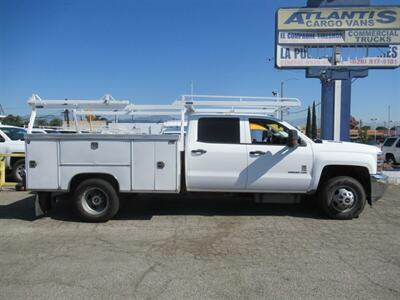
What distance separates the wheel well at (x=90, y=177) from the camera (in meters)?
7.42

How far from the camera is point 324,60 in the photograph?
50.0 feet

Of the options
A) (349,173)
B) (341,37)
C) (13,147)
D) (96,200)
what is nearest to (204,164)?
(96,200)

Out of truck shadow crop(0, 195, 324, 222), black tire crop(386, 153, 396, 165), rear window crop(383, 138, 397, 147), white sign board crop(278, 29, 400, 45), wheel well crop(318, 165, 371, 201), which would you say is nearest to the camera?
wheel well crop(318, 165, 371, 201)

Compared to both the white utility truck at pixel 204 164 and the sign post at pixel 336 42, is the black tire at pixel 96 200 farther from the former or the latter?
the sign post at pixel 336 42

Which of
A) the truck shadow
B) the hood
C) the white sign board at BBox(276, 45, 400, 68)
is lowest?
the truck shadow

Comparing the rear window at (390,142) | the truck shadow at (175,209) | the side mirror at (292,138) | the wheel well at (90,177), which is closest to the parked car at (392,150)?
the rear window at (390,142)

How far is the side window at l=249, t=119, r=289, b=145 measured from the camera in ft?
25.2

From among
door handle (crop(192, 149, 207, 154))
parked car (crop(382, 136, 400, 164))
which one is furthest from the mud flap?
parked car (crop(382, 136, 400, 164))

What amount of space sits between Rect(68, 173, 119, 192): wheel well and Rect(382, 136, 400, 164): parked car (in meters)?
14.9

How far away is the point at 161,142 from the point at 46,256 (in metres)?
2.72

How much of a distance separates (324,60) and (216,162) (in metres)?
9.50

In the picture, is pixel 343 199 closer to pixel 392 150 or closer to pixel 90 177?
pixel 90 177

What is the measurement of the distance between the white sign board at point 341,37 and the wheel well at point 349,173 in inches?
337

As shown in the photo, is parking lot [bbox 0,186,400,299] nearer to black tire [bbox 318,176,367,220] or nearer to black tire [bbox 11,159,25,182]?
black tire [bbox 318,176,367,220]
